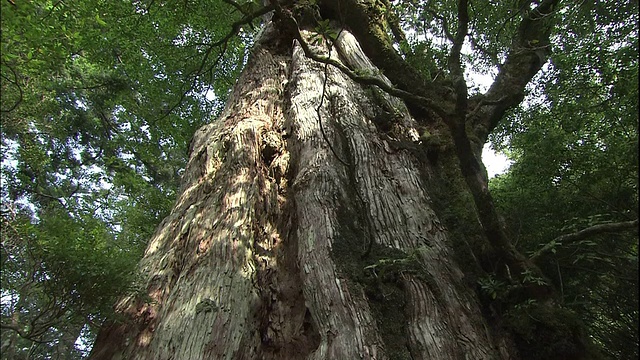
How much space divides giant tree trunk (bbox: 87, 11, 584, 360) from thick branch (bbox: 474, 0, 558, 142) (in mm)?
1198

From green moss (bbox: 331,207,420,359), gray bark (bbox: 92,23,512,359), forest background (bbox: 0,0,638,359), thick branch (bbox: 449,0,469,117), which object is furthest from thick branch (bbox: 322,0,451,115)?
green moss (bbox: 331,207,420,359)

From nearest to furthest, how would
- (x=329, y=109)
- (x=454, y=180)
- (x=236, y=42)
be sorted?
1. (x=454, y=180)
2. (x=329, y=109)
3. (x=236, y=42)

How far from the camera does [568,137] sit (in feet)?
13.6

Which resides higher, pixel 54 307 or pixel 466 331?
pixel 54 307

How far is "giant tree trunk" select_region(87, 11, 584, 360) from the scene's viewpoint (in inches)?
93.7

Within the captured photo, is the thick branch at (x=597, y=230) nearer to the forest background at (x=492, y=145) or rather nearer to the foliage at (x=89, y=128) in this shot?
the forest background at (x=492, y=145)

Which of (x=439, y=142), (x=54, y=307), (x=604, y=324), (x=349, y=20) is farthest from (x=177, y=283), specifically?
(x=349, y=20)

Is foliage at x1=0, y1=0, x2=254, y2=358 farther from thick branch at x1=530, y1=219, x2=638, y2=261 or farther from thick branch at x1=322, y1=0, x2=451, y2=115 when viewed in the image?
thick branch at x1=530, y1=219, x2=638, y2=261

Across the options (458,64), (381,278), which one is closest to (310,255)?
(381,278)

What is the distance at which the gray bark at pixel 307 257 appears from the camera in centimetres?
238

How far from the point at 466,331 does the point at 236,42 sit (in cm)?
806

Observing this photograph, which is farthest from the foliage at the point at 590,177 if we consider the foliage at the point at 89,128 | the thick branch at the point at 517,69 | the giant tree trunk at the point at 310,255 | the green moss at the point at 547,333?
the foliage at the point at 89,128

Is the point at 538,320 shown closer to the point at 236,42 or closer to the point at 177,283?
the point at 177,283

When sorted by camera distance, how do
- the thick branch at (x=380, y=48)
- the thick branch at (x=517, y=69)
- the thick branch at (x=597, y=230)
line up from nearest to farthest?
the thick branch at (x=597, y=230) < the thick branch at (x=517, y=69) < the thick branch at (x=380, y=48)
